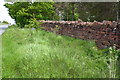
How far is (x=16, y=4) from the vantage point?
2544 cm

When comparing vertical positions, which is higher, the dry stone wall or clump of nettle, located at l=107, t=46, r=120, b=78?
the dry stone wall

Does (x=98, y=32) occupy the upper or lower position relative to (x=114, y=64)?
upper

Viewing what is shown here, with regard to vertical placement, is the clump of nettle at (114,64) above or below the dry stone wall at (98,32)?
below

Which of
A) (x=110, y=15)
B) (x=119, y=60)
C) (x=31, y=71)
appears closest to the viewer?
(x=31, y=71)

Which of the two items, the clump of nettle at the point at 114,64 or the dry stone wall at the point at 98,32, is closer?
the clump of nettle at the point at 114,64

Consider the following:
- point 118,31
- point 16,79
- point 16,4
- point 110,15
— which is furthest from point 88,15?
point 16,79

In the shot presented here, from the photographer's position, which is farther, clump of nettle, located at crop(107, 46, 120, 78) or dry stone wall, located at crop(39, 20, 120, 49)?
dry stone wall, located at crop(39, 20, 120, 49)

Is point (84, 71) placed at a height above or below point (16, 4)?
below

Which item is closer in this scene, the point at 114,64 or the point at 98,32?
the point at 114,64

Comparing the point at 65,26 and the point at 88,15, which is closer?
the point at 65,26

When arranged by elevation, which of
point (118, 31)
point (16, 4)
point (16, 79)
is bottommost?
point (16, 79)

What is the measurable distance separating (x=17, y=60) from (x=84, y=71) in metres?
2.33

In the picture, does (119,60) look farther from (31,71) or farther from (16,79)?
(16,79)

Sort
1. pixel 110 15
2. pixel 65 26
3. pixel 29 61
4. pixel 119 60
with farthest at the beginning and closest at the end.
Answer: pixel 110 15 < pixel 65 26 < pixel 119 60 < pixel 29 61
